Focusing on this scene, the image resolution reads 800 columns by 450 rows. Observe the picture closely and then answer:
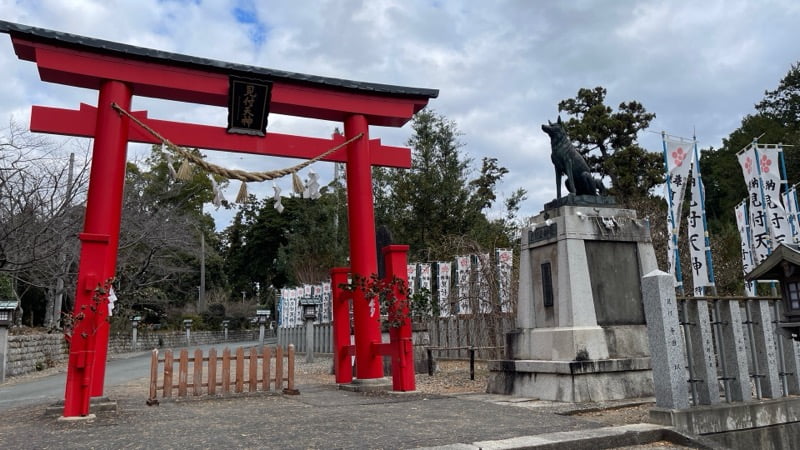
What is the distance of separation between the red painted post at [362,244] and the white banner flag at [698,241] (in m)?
7.94

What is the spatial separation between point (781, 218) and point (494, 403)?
1152cm

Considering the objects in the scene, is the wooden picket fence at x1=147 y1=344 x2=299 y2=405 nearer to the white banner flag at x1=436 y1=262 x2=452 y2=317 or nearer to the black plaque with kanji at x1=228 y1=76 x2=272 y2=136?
the black plaque with kanji at x1=228 y1=76 x2=272 y2=136

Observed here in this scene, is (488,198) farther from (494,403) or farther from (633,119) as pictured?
(494,403)

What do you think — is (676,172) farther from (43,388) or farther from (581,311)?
(43,388)

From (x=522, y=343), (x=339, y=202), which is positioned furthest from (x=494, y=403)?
(x=339, y=202)

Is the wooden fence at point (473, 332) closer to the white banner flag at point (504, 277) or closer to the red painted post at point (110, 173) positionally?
the white banner flag at point (504, 277)

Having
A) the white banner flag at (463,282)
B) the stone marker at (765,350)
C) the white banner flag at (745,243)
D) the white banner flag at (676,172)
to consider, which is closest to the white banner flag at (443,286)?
the white banner flag at (463,282)

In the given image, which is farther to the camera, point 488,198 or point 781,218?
point 488,198

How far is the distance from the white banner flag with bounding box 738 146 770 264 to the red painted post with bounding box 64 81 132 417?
570 inches

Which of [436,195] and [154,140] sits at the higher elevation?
Result: [436,195]

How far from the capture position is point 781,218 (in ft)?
46.0

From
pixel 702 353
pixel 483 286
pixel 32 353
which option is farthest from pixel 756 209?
pixel 32 353

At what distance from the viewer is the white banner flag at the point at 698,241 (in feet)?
40.3

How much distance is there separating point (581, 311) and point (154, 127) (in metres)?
6.45
